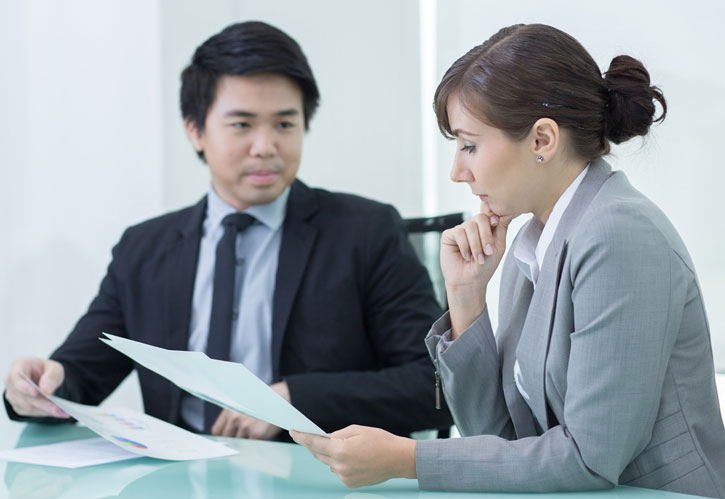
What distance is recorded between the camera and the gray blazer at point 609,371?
39.0 inches

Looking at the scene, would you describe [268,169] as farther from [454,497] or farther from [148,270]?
[454,497]

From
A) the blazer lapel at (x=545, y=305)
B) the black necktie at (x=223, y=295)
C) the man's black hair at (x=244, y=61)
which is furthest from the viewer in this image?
the man's black hair at (x=244, y=61)

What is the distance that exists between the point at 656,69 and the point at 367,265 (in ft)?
2.70

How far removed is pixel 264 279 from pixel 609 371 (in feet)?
3.39

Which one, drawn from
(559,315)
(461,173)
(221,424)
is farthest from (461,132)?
(221,424)

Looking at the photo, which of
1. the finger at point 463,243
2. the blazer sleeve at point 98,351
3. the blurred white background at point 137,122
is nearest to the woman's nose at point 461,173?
the finger at point 463,243

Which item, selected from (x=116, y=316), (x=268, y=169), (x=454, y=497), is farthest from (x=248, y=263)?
(x=454, y=497)

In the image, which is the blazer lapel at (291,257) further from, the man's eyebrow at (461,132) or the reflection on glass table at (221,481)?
the man's eyebrow at (461,132)

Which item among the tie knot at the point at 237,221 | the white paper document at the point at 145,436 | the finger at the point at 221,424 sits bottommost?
the finger at the point at 221,424

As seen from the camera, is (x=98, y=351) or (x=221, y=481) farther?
(x=98, y=351)

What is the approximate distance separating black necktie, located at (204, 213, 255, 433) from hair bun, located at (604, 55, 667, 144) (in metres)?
0.94

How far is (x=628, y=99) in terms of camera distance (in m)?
1.15

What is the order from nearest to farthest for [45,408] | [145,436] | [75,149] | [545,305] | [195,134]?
[545,305] < [145,436] < [45,408] < [195,134] < [75,149]

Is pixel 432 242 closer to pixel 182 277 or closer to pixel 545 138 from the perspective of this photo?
pixel 182 277
